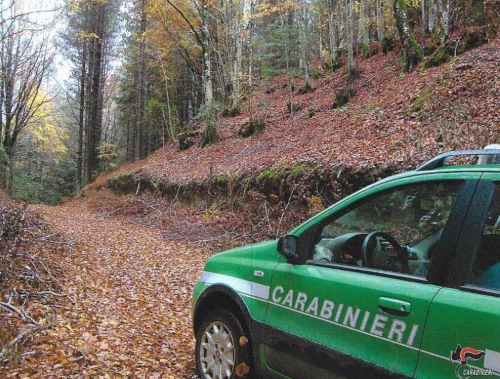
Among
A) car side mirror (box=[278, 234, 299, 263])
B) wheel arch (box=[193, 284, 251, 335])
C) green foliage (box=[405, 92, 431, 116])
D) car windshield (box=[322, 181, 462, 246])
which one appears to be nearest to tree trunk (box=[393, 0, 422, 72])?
green foliage (box=[405, 92, 431, 116])

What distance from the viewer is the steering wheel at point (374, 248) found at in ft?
9.50

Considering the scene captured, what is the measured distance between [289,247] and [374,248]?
62cm

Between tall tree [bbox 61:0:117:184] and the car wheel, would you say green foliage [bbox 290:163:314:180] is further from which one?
tall tree [bbox 61:0:117:184]

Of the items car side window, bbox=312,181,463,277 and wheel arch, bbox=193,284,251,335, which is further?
wheel arch, bbox=193,284,251,335

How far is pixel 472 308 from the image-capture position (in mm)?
2111

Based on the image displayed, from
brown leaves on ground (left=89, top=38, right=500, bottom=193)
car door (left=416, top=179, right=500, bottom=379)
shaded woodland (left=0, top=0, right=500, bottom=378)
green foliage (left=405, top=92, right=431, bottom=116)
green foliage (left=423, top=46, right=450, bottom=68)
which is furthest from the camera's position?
green foliage (left=423, top=46, right=450, bottom=68)

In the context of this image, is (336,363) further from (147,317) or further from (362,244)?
(147,317)

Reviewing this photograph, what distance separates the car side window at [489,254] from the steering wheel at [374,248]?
1.91 ft

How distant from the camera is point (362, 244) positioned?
3.04 meters

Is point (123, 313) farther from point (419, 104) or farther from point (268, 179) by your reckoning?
point (419, 104)

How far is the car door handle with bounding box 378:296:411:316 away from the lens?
2.34 metres

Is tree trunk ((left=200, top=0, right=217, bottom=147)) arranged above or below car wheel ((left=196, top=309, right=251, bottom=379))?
above

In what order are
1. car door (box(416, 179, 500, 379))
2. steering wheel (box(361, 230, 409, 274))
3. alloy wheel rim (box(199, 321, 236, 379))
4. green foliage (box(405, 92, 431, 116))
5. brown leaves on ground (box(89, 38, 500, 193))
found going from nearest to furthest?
car door (box(416, 179, 500, 379)) → steering wheel (box(361, 230, 409, 274)) → alloy wheel rim (box(199, 321, 236, 379)) → brown leaves on ground (box(89, 38, 500, 193)) → green foliage (box(405, 92, 431, 116))

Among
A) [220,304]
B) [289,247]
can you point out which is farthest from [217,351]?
[289,247]
